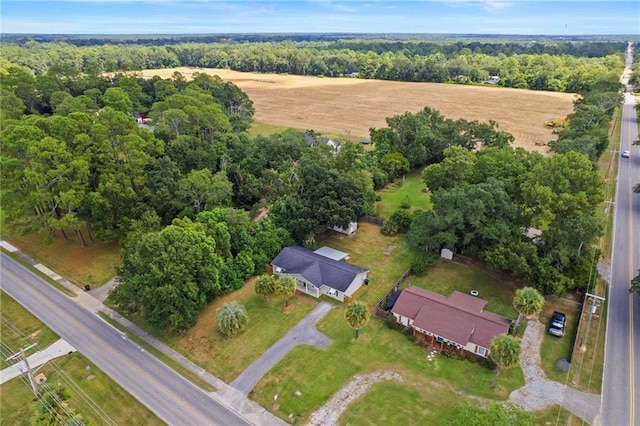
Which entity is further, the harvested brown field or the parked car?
the harvested brown field

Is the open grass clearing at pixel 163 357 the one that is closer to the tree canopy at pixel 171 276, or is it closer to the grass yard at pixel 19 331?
the tree canopy at pixel 171 276

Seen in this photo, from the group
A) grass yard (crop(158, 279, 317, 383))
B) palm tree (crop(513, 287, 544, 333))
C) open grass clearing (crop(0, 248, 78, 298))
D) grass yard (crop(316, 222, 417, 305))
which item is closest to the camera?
palm tree (crop(513, 287, 544, 333))

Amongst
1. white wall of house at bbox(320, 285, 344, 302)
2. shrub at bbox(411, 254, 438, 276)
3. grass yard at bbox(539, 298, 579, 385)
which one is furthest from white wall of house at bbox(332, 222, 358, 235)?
grass yard at bbox(539, 298, 579, 385)

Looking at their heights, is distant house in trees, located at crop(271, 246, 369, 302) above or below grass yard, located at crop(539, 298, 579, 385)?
above

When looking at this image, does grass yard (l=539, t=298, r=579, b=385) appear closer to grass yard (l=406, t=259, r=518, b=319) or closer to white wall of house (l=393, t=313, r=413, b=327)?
grass yard (l=406, t=259, r=518, b=319)

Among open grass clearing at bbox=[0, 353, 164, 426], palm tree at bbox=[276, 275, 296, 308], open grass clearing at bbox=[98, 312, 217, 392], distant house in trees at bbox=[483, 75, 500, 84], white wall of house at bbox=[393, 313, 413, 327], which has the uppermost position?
distant house in trees at bbox=[483, 75, 500, 84]

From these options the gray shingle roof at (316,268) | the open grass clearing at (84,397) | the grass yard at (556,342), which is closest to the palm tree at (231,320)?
the gray shingle roof at (316,268)
